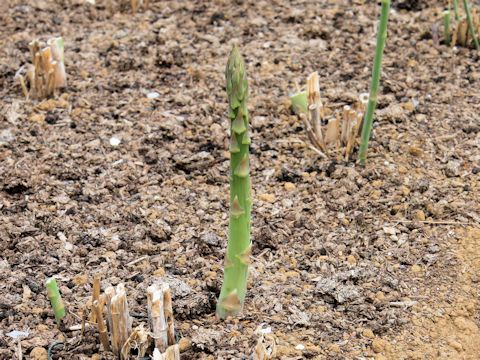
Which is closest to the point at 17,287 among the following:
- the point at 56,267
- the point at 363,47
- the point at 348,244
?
the point at 56,267

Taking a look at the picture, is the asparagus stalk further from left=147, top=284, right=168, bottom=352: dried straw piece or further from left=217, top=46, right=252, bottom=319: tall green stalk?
left=217, top=46, right=252, bottom=319: tall green stalk

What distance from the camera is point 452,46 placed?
3783 millimetres

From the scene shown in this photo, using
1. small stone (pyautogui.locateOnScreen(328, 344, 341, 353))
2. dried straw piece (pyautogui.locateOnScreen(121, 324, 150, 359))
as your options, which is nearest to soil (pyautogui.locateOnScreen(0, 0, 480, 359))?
small stone (pyautogui.locateOnScreen(328, 344, 341, 353))

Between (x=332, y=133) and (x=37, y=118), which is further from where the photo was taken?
(x=37, y=118)

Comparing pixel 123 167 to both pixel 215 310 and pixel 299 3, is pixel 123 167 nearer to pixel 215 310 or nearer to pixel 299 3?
pixel 215 310

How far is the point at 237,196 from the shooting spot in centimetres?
217

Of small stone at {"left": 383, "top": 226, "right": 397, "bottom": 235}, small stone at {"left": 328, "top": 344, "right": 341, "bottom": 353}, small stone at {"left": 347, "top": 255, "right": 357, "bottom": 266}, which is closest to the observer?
small stone at {"left": 328, "top": 344, "right": 341, "bottom": 353}

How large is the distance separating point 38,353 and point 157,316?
1.20 ft

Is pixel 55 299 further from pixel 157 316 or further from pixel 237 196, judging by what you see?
pixel 237 196

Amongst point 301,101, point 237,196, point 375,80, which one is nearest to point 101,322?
point 237,196

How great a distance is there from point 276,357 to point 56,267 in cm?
76

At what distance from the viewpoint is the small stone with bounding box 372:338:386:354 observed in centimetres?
232

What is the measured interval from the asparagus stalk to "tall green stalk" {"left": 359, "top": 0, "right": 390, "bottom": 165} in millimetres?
1250

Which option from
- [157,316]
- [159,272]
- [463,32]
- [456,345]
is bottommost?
[456,345]
